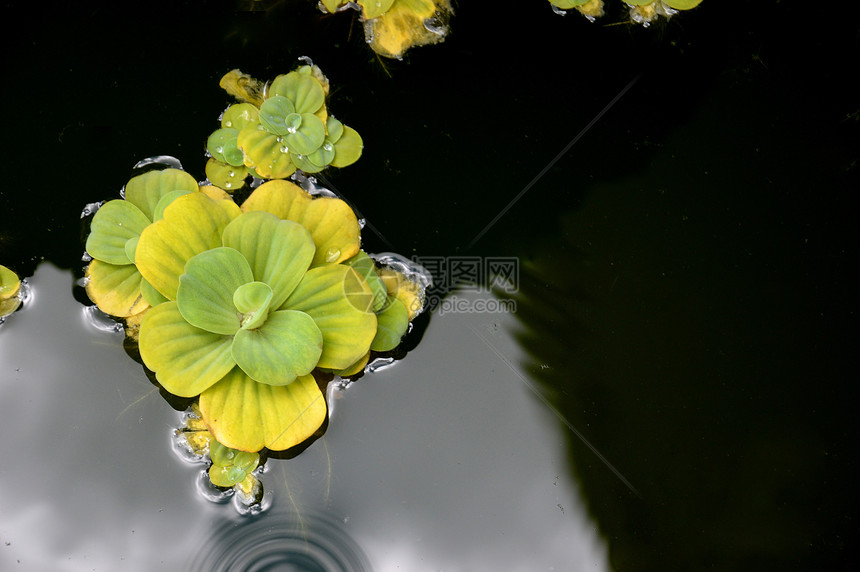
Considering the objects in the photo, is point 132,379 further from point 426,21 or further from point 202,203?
point 426,21

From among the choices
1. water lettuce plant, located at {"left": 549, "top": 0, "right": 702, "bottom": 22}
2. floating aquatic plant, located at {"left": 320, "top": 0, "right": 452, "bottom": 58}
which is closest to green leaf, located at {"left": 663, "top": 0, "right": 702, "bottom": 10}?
water lettuce plant, located at {"left": 549, "top": 0, "right": 702, "bottom": 22}

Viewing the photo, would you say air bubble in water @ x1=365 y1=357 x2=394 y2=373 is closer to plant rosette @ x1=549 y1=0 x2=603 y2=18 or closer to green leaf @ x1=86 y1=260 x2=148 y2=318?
green leaf @ x1=86 y1=260 x2=148 y2=318

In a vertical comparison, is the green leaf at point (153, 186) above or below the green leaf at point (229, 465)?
above

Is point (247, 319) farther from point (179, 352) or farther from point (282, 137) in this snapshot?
point (282, 137)

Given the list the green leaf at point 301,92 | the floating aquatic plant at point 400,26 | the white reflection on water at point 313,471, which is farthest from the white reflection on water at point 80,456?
the floating aquatic plant at point 400,26

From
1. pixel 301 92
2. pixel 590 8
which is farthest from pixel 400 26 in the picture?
pixel 590 8

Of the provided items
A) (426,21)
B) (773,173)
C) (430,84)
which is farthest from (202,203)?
(773,173)

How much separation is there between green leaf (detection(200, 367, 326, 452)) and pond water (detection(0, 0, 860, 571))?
0.61 ft

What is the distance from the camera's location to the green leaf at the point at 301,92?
5.59 ft

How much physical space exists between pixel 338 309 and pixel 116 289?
58cm

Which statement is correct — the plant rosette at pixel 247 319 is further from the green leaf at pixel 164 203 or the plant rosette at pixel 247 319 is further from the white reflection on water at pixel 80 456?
the white reflection on water at pixel 80 456

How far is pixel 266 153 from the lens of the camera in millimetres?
1656

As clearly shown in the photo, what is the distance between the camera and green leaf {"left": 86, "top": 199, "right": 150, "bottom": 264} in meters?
1.52

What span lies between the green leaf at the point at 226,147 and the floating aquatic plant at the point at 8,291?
2.00 feet
